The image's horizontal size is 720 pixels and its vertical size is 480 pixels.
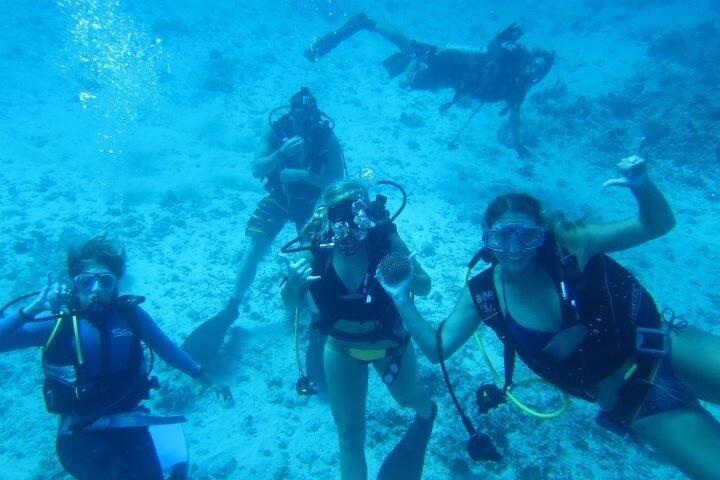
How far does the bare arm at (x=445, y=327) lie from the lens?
3.04 meters

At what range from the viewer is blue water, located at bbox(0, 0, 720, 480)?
5547 mm

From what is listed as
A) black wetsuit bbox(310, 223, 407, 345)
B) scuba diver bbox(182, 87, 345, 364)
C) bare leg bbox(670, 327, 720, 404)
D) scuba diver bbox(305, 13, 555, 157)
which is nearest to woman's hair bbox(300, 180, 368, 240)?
black wetsuit bbox(310, 223, 407, 345)

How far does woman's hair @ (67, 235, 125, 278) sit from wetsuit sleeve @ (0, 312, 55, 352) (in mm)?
530

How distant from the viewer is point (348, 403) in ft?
13.5

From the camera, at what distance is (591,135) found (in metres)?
13.8

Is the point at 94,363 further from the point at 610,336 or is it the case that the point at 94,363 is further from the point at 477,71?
the point at 477,71

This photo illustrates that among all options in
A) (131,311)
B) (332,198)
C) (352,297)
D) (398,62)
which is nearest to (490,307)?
(352,297)

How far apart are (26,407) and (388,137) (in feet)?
37.1

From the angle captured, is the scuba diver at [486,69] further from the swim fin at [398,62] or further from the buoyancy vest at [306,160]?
the buoyancy vest at [306,160]

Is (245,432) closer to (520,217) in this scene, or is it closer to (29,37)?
(520,217)

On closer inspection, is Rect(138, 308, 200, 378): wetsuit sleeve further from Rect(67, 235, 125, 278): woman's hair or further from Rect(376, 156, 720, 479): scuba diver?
Rect(376, 156, 720, 479): scuba diver

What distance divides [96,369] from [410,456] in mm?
3547

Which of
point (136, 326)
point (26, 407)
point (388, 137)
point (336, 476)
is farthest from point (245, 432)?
point (388, 137)

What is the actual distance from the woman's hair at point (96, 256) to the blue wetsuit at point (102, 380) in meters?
0.45
